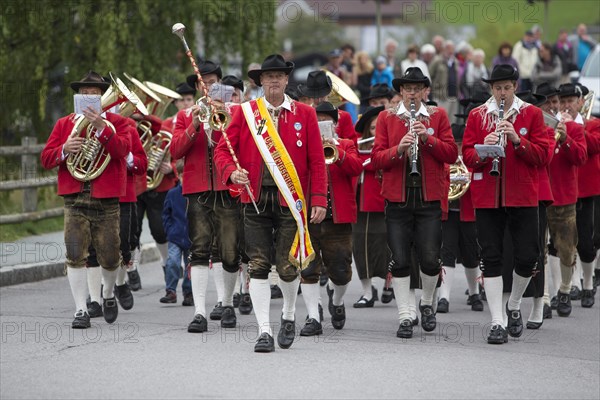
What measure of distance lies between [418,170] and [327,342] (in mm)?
1616

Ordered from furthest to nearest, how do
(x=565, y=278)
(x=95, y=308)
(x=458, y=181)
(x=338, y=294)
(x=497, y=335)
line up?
(x=565, y=278) < (x=458, y=181) < (x=95, y=308) < (x=338, y=294) < (x=497, y=335)

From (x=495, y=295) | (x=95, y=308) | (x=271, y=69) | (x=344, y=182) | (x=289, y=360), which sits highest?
(x=271, y=69)

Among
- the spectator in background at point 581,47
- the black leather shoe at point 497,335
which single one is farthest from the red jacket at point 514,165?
the spectator in background at point 581,47

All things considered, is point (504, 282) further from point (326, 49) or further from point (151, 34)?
point (326, 49)

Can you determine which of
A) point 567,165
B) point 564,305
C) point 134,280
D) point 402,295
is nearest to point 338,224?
point 402,295

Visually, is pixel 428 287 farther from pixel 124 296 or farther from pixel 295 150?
pixel 124 296

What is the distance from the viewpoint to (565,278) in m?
12.4

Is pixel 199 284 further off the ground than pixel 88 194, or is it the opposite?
pixel 88 194

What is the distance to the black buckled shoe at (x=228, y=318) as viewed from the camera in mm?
10877

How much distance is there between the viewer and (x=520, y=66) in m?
27.1

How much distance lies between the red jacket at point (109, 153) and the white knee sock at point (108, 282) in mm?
782

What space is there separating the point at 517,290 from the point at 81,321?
3633 millimetres

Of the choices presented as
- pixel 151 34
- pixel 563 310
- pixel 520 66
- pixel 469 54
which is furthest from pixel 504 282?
pixel 520 66

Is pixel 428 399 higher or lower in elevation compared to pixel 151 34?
lower
